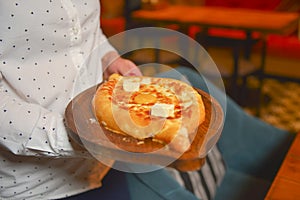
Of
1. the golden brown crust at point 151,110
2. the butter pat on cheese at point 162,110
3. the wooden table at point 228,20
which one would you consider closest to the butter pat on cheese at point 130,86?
the golden brown crust at point 151,110

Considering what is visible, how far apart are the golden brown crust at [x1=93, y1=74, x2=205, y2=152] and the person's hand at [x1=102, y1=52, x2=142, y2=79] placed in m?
0.22

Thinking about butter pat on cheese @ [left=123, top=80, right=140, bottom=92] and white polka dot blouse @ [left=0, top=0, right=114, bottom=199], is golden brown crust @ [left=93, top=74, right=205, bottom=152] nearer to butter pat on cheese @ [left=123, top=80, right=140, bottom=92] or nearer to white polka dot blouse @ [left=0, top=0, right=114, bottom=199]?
butter pat on cheese @ [left=123, top=80, right=140, bottom=92]

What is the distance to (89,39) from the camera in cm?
115

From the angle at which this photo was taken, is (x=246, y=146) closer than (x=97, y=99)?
No

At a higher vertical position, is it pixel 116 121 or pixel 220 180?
pixel 116 121

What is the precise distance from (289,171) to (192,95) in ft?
1.54

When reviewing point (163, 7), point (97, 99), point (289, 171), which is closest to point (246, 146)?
point (289, 171)

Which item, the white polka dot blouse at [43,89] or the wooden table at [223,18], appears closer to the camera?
the white polka dot blouse at [43,89]

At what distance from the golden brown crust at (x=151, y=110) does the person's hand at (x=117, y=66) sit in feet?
0.72

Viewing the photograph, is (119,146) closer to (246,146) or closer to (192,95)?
(192,95)

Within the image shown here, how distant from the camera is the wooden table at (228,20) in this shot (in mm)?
3186

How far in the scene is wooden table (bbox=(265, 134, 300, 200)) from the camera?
1079 millimetres

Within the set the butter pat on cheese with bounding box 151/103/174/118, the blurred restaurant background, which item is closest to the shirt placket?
the butter pat on cheese with bounding box 151/103/174/118

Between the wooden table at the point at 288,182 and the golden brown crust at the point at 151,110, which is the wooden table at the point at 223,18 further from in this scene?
the golden brown crust at the point at 151,110
